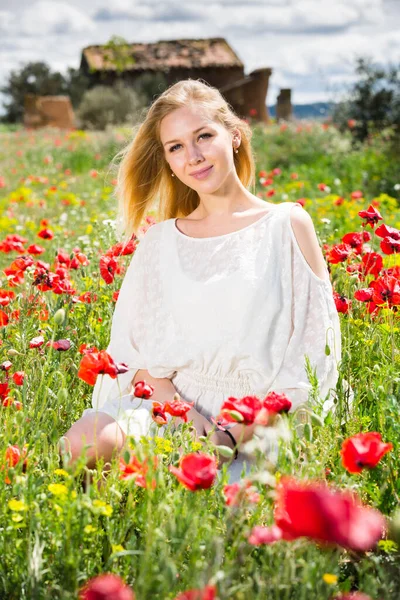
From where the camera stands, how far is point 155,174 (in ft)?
12.0

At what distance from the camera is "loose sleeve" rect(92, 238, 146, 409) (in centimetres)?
329

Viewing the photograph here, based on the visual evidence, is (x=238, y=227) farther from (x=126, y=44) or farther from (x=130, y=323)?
(x=126, y=44)

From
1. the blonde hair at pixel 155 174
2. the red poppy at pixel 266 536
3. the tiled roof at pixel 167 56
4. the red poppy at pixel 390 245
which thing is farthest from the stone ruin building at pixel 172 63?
the red poppy at pixel 266 536

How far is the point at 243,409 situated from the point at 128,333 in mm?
1548

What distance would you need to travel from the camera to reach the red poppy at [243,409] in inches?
72.6

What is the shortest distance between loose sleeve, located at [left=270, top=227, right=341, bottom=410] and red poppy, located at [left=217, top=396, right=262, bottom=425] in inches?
37.1

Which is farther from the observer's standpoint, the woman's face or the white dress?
the woman's face

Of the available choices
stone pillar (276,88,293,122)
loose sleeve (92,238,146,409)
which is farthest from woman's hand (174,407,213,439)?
stone pillar (276,88,293,122)

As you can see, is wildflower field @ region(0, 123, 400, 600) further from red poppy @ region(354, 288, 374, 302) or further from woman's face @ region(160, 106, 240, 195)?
woman's face @ region(160, 106, 240, 195)

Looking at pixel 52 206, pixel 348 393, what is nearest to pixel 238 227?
pixel 348 393

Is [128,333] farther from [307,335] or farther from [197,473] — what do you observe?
[197,473]

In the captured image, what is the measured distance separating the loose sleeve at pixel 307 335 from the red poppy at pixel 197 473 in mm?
1103

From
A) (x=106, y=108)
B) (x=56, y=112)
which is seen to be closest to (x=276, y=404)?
(x=106, y=108)

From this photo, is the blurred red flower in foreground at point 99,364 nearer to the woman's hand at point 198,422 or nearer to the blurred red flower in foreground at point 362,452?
the blurred red flower in foreground at point 362,452
